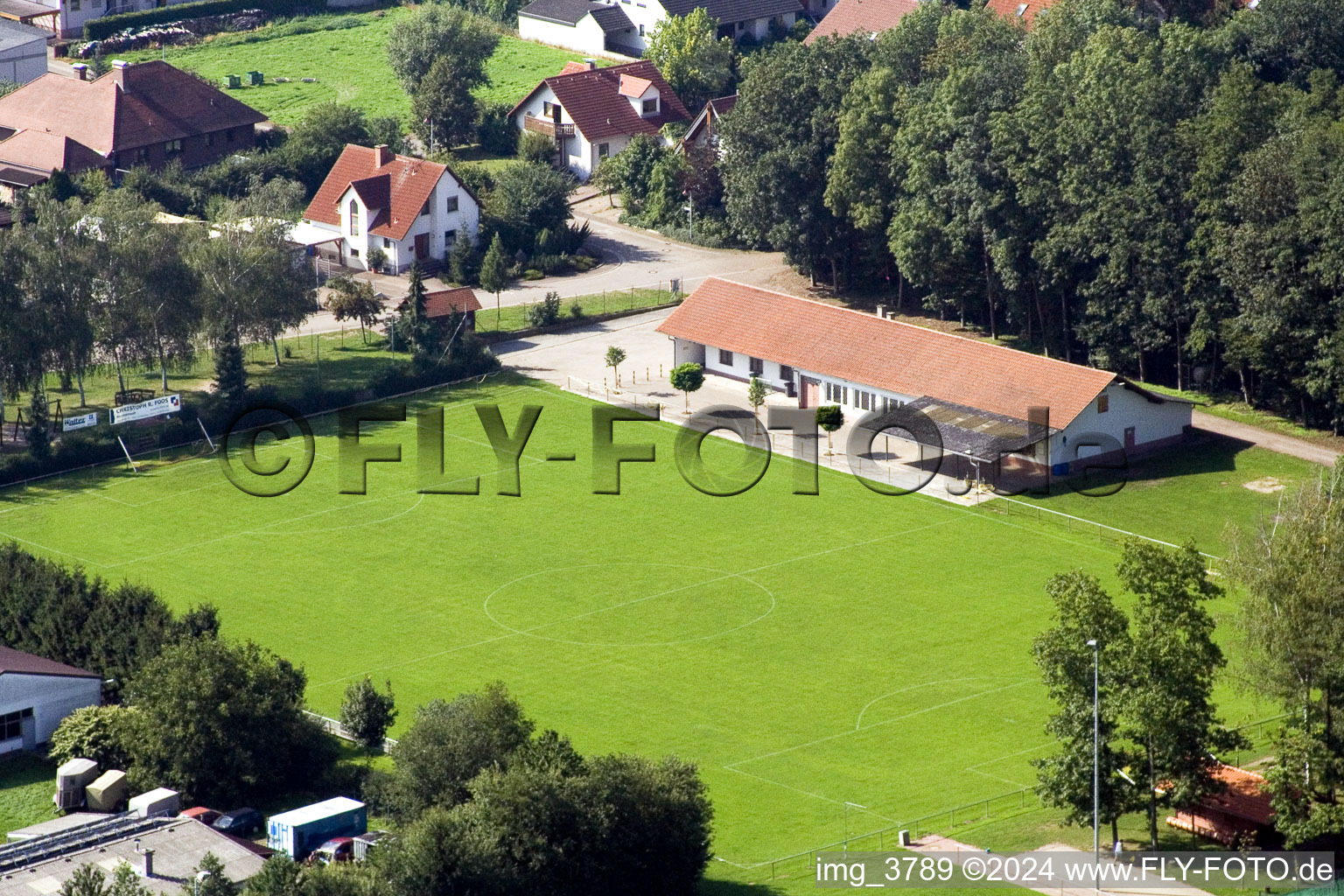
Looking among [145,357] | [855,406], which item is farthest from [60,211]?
[855,406]

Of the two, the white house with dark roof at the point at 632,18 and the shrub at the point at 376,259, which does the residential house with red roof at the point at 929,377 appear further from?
the white house with dark roof at the point at 632,18

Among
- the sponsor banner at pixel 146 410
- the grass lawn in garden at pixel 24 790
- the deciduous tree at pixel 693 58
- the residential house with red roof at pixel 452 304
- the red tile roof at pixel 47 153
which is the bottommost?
the grass lawn in garden at pixel 24 790

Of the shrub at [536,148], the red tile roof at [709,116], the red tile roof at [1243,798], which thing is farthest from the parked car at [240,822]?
the shrub at [536,148]

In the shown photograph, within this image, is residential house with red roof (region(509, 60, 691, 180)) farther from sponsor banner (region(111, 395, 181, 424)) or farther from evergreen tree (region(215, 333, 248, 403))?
sponsor banner (region(111, 395, 181, 424))

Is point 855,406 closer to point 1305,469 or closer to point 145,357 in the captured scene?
point 1305,469

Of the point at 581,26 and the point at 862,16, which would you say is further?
the point at 581,26

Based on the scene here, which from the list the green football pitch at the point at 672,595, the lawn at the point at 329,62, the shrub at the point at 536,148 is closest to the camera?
the green football pitch at the point at 672,595

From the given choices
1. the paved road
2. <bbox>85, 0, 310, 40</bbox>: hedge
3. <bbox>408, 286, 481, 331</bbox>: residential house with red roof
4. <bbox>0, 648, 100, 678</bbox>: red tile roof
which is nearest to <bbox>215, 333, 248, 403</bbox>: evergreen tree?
<bbox>408, 286, 481, 331</bbox>: residential house with red roof

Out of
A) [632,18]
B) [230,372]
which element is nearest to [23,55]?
[632,18]

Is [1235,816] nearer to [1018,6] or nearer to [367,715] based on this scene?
[367,715]
